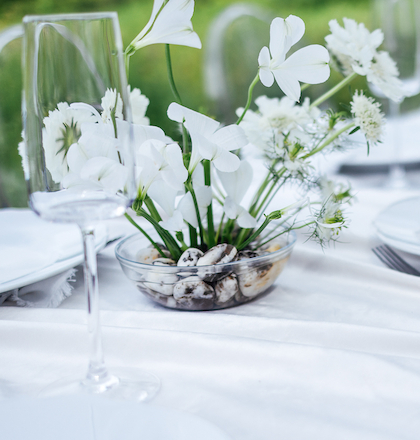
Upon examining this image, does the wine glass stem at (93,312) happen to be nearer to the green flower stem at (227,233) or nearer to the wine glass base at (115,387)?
the wine glass base at (115,387)

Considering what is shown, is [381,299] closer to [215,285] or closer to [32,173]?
[215,285]

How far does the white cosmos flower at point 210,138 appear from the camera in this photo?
0.43 meters

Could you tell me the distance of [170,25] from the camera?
445mm

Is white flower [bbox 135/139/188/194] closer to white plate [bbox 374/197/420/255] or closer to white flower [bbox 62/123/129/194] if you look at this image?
white flower [bbox 62/123/129/194]

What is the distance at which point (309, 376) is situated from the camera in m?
0.40

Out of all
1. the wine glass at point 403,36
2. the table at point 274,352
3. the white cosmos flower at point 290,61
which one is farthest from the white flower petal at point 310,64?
the wine glass at point 403,36

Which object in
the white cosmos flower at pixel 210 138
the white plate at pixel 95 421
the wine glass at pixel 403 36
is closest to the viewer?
the white plate at pixel 95 421

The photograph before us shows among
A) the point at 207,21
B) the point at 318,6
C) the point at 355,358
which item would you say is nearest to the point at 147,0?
the point at 207,21

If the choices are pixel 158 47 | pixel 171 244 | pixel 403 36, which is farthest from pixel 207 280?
pixel 158 47

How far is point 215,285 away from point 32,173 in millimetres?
215

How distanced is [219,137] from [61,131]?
0.14 meters

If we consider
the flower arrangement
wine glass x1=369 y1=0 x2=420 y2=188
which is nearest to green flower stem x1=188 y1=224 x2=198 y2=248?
the flower arrangement

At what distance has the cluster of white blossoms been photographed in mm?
520

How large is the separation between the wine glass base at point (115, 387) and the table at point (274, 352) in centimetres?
1
